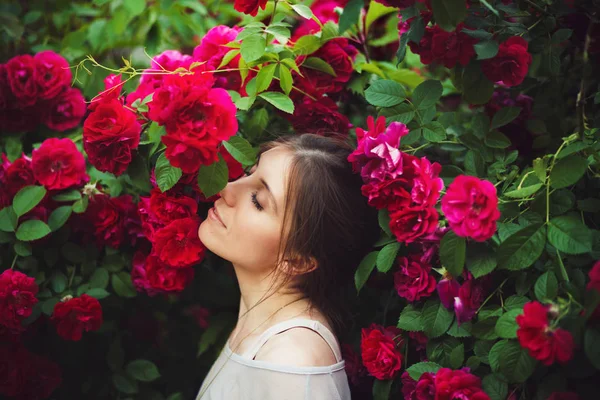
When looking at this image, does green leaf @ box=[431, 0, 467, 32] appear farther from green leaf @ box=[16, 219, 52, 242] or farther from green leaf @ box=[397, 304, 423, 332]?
green leaf @ box=[16, 219, 52, 242]

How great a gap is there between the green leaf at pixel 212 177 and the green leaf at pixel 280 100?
0.18 m

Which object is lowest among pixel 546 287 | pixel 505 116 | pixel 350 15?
pixel 546 287

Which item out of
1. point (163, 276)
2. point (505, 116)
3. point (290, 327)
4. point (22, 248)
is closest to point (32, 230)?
point (22, 248)

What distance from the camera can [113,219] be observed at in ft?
4.80

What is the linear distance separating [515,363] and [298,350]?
0.44m

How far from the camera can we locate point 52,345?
162cm

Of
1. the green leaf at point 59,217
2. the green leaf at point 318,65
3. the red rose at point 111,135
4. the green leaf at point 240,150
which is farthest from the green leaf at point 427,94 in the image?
the green leaf at point 59,217

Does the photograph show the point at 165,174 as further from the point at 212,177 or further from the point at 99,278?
the point at 99,278

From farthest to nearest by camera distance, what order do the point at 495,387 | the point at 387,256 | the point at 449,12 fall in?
the point at 387,256
the point at 495,387
the point at 449,12

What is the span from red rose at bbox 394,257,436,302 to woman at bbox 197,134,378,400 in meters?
0.14

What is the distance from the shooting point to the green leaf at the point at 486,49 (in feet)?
3.74

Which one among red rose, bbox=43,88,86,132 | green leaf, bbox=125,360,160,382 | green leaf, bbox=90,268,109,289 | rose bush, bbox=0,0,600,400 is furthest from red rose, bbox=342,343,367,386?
red rose, bbox=43,88,86,132

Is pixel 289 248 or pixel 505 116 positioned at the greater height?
pixel 505 116

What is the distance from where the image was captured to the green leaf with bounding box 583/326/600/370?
2.89 ft
